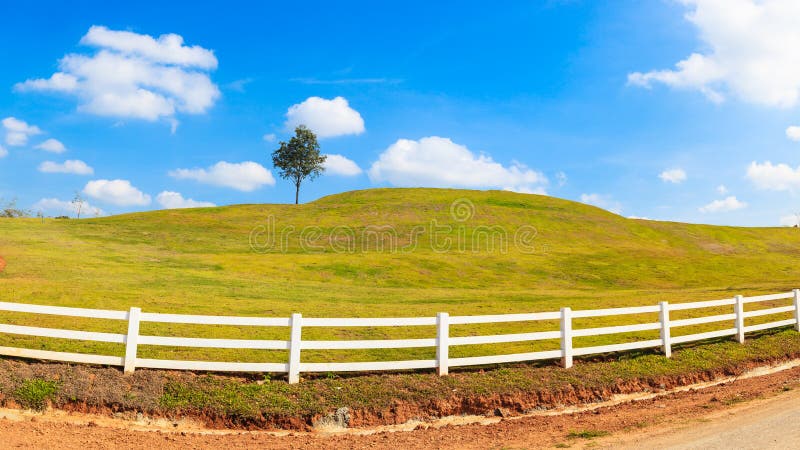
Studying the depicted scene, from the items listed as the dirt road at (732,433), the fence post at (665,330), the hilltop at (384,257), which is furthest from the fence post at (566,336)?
the hilltop at (384,257)

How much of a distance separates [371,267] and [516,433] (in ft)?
107

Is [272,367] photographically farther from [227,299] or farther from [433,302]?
[433,302]

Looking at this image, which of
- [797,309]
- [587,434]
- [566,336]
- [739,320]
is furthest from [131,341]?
[797,309]

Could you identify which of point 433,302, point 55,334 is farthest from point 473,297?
point 55,334

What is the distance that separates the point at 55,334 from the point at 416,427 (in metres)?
8.34

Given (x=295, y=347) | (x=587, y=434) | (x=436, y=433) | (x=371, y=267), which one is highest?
(x=371, y=267)

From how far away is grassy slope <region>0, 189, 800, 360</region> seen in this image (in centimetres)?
2250

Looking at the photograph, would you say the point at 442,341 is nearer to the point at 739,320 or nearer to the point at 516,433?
the point at 516,433

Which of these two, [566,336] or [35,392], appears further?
[566,336]

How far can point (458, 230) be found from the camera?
211 ft

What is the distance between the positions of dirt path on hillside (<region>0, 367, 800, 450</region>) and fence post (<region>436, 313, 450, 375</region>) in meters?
1.91

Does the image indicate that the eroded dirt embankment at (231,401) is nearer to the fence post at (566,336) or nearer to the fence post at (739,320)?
the fence post at (566,336)

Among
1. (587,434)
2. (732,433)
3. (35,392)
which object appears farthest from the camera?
(35,392)

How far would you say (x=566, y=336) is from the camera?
1402 centimetres
